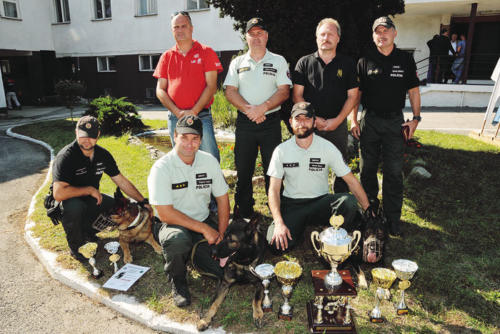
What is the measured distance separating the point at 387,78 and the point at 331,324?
2898 millimetres

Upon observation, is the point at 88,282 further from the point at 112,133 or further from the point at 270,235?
the point at 112,133

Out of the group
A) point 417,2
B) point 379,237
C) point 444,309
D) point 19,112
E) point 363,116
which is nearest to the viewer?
point 444,309

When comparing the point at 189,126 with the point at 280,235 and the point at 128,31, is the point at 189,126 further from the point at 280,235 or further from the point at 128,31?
the point at 128,31

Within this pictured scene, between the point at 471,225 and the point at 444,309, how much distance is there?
2.01 metres

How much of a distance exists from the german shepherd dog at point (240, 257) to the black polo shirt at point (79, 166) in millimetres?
1867

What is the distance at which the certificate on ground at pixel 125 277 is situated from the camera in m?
3.53

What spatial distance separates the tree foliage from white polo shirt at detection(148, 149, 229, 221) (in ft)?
11.3

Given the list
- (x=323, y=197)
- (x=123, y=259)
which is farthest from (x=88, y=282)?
(x=323, y=197)

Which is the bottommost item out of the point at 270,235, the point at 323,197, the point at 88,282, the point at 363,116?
the point at 88,282

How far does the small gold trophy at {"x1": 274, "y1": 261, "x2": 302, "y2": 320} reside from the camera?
2920mm

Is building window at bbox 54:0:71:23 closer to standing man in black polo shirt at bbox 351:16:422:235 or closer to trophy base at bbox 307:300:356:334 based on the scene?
standing man in black polo shirt at bbox 351:16:422:235

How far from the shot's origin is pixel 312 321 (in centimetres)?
289

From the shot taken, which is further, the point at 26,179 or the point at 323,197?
the point at 26,179

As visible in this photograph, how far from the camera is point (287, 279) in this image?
2.90 meters
